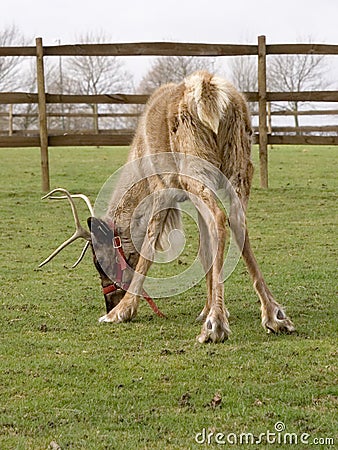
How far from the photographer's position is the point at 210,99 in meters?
5.84

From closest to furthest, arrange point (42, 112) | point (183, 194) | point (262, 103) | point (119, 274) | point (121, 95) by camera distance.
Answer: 1. point (183, 194)
2. point (119, 274)
3. point (121, 95)
4. point (42, 112)
5. point (262, 103)

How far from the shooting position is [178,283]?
7.43 meters

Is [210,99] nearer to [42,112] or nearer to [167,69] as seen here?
[42,112]

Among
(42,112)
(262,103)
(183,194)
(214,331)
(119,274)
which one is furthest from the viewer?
(262,103)

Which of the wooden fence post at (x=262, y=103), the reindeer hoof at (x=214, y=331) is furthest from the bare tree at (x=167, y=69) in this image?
the reindeer hoof at (x=214, y=331)

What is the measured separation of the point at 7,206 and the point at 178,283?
19.2 ft

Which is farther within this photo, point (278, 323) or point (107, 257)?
point (107, 257)

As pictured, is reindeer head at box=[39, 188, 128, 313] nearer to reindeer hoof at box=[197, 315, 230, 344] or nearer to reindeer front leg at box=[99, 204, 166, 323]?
reindeer front leg at box=[99, 204, 166, 323]

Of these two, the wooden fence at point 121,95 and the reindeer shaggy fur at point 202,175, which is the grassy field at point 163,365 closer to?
the reindeer shaggy fur at point 202,175

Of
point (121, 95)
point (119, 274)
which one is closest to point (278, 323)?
point (119, 274)

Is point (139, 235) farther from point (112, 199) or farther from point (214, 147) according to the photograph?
point (214, 147)

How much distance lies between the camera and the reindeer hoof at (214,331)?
5.38 metres

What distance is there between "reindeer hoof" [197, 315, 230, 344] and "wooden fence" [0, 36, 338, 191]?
25.2 feet

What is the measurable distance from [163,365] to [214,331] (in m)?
0.57
